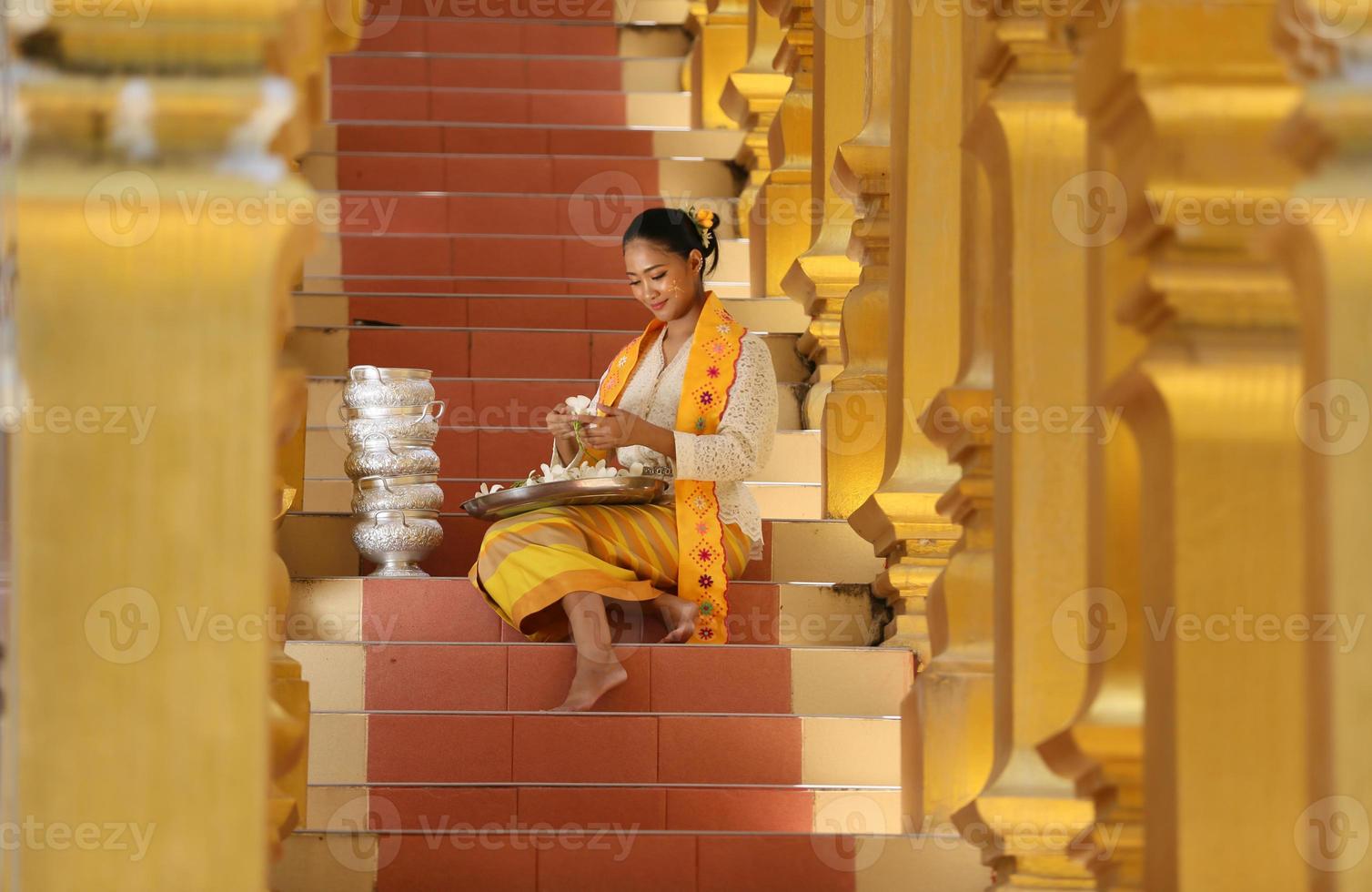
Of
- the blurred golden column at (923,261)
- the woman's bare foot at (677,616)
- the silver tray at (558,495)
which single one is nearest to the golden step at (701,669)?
the woman's bare foot at (677,616)

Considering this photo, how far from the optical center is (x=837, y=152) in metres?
5.75

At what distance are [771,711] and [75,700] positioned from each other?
11.2ft

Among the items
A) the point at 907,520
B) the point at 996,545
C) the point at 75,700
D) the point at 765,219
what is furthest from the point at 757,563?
the point at 75,700

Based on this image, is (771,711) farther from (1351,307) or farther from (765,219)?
(1351,307)

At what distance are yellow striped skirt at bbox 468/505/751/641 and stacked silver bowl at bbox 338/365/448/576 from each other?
13.5 inches

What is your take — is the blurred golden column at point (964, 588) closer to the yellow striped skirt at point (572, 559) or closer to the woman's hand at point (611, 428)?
the yellow striped skirt at point (572, 559)

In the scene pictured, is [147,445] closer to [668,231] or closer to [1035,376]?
[1035,376]

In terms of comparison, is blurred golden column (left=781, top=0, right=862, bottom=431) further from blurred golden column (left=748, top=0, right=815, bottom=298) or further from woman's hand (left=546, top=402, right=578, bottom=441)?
woman's hand (left=546, top=402, right=578, bottom=441)

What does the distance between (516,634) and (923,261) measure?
1426mm

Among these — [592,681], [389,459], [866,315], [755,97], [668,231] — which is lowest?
[592,681]

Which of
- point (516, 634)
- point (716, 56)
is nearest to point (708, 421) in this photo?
point (516, 634)

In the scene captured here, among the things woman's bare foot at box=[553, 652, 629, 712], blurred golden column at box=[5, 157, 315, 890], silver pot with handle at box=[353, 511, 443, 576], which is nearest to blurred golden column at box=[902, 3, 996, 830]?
woman's bare foot at box=[553, 652, 629, 712]

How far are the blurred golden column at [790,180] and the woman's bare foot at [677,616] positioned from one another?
75.4 inches

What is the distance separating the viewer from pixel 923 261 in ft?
16.6
